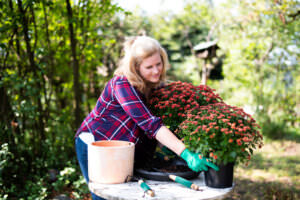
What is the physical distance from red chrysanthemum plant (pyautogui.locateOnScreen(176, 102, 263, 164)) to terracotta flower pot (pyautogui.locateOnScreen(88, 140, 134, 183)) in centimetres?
30

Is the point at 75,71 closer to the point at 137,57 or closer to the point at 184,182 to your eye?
the point at 137,57

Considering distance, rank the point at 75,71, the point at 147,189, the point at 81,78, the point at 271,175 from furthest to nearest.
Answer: the point at 271,175 < the point at 81,78 < the point at 75,71 < the point at 147,189

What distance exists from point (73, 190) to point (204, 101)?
81.4 inches

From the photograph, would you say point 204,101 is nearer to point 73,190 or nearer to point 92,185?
point 92,185

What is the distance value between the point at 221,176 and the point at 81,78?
9.51 ft

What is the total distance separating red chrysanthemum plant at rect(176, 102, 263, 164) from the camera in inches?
46.6

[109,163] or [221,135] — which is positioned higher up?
[221,135]

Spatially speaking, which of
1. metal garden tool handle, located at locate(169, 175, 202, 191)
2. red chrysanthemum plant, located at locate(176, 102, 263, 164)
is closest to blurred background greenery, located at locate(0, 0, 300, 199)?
metal garden tool handle, located at locate(169, 175, 202, 191)

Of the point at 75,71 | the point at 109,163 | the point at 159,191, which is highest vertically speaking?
the point at 75,71

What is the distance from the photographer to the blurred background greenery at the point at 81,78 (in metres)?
2.82

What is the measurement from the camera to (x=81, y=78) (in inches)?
148

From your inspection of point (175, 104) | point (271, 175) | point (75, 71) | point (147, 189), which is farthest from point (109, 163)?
point (271, 175)

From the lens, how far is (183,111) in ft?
5.20

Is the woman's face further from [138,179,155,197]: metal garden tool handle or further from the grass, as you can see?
the grass
